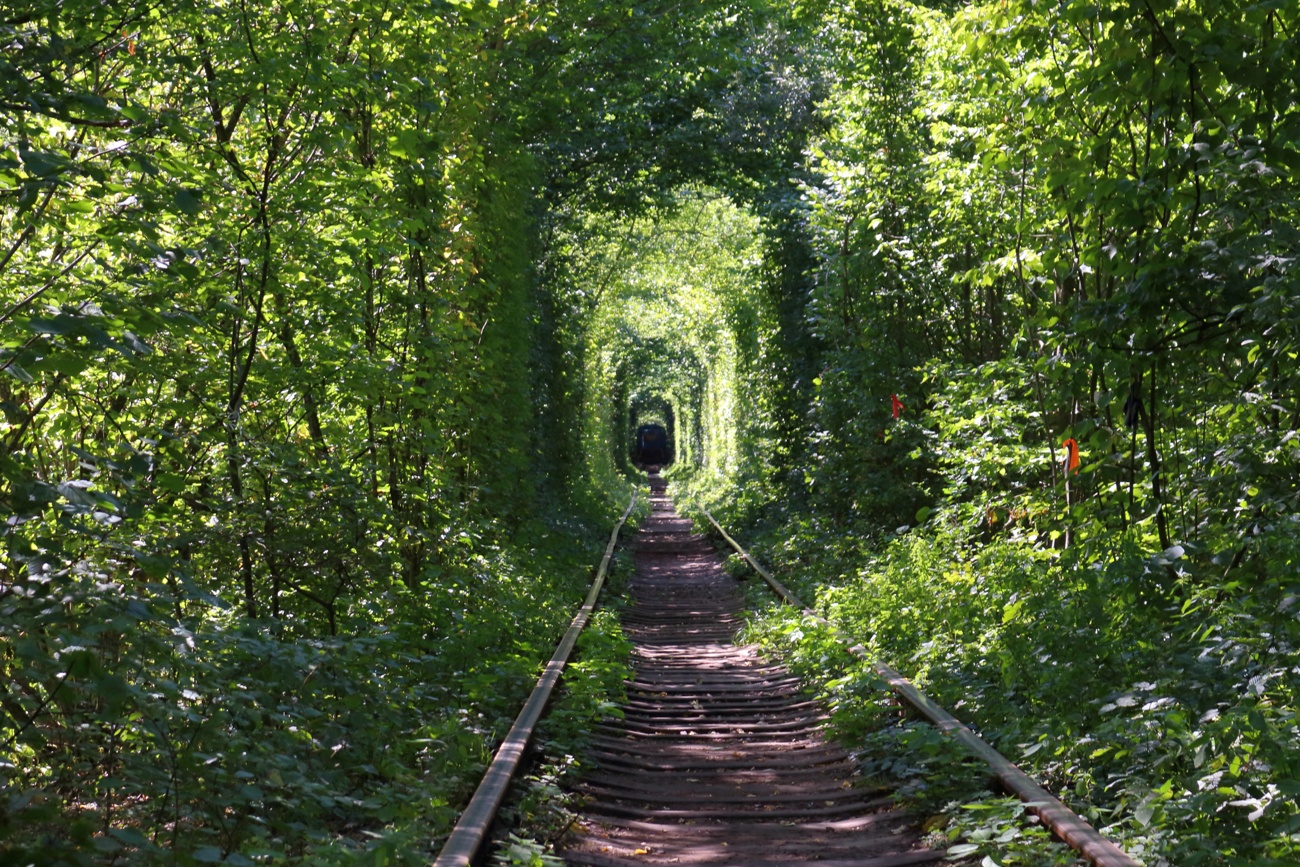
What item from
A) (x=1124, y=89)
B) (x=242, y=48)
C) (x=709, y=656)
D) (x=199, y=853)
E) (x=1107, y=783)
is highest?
(x=242, y=48)

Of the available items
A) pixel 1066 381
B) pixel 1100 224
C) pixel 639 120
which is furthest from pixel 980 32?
pixel 639 120

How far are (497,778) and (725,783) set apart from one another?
1.60 m

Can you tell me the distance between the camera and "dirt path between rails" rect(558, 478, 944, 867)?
4742 millimetres

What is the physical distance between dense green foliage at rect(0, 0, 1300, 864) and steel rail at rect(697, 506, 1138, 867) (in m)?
0.21

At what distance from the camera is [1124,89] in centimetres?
531

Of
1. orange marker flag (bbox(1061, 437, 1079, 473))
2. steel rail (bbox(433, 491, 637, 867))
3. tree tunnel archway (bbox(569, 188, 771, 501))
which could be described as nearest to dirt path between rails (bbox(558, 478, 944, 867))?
steel rail (bbox(433, 491, 637, 867))

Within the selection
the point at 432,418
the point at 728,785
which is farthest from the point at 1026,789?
the point at 432,418

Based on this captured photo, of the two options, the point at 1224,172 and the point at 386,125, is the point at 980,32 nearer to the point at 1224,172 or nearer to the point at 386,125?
the point at 1224,172

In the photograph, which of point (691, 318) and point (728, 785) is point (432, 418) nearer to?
point (728, 785)

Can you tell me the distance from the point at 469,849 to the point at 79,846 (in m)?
1.46

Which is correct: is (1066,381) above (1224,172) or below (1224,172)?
below

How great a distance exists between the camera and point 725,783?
235 inches

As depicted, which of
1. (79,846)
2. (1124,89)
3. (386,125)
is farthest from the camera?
(386,125)

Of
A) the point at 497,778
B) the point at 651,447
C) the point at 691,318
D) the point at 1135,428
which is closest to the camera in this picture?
the point at 497,778
